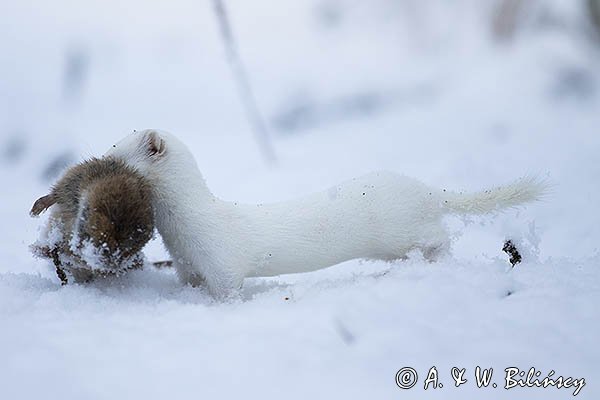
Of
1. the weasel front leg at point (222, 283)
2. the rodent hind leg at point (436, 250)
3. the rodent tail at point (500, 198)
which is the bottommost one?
the rodent hind leg at point (436, 250)

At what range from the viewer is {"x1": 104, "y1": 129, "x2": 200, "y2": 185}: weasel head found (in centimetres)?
120

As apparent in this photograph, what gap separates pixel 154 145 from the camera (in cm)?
121

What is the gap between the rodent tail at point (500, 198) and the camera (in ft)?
4.35

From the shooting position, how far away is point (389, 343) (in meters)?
0.82

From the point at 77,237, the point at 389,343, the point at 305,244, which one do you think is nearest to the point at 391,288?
the point at 389,343

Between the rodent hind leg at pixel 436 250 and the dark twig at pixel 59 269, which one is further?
the rodent hind leg at pixel 436 250

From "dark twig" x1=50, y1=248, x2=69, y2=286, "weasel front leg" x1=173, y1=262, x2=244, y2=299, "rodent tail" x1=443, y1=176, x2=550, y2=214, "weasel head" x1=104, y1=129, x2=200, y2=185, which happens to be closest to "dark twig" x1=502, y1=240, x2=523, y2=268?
"rodent tail" x1=443, y1=176, x2=550, y2=214

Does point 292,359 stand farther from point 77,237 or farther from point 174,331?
point 77,237

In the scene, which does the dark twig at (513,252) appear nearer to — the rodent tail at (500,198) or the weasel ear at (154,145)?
the rodent tail at (500,198)

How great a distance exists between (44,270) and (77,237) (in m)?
0.39

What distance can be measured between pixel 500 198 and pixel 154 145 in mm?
749

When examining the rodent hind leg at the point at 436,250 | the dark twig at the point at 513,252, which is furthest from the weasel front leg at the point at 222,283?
the dark twig at the point at 513,252

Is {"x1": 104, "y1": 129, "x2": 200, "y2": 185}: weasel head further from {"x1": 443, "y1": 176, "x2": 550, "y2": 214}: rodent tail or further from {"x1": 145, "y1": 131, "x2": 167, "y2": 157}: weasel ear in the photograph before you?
{"x1": 443, "y1": 176, "x2": 550, "y2": 214}: rodent tail

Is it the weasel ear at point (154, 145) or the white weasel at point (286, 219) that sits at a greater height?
the weasel ear at point (154, 145)
